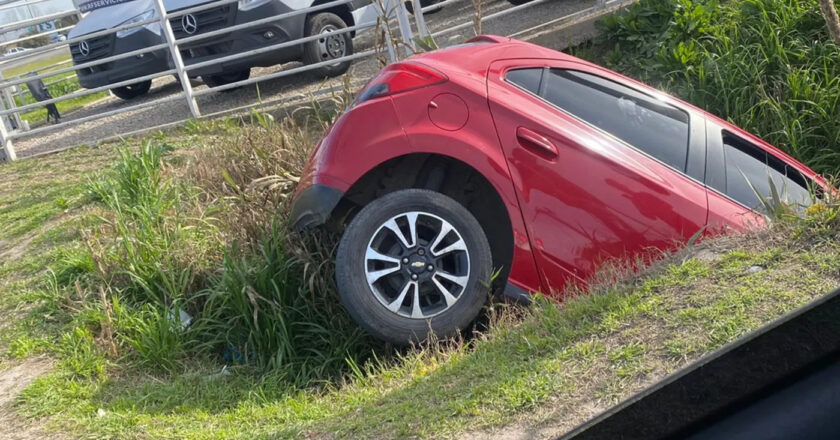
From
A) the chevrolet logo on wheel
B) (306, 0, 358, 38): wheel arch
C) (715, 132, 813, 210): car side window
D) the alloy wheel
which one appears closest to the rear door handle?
the alloy wheel

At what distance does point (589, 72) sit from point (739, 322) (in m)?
2.04

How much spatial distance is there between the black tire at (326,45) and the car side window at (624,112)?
577cm

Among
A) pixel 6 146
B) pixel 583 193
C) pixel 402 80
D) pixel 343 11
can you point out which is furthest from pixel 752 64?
pixel 6 146

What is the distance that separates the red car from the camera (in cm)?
420

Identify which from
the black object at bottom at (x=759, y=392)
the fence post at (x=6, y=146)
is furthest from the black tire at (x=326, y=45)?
the black object at bottom at (x=759, y=392)

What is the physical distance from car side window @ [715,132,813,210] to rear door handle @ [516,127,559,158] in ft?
3.11

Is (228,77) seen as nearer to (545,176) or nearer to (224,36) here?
(224,36)

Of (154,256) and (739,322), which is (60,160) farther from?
(739,322)

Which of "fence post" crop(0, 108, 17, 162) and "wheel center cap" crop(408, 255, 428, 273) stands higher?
"fence post" crop(0, 108, 17, 162)

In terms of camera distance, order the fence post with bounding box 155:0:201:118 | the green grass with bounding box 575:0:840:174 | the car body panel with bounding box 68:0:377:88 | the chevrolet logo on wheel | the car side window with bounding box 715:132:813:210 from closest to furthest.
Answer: the car side window with bounding box 715:132:813:210 → the green grass with bounding box 575:0:840:174 → the fence post with bounding box 155:0:201:118 → the car body panel with bounding box 68:0:377:88 → the chevrolet logo on wheel

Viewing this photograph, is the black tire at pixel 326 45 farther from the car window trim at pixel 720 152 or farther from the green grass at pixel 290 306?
the car window trim at pixel 720 152

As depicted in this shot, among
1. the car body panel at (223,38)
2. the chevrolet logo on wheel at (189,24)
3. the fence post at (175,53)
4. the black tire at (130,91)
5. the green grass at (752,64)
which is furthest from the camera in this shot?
the black tire at (130,91)

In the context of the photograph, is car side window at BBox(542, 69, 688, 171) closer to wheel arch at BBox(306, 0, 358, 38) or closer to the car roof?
the car roof

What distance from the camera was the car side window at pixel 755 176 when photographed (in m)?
4.48
